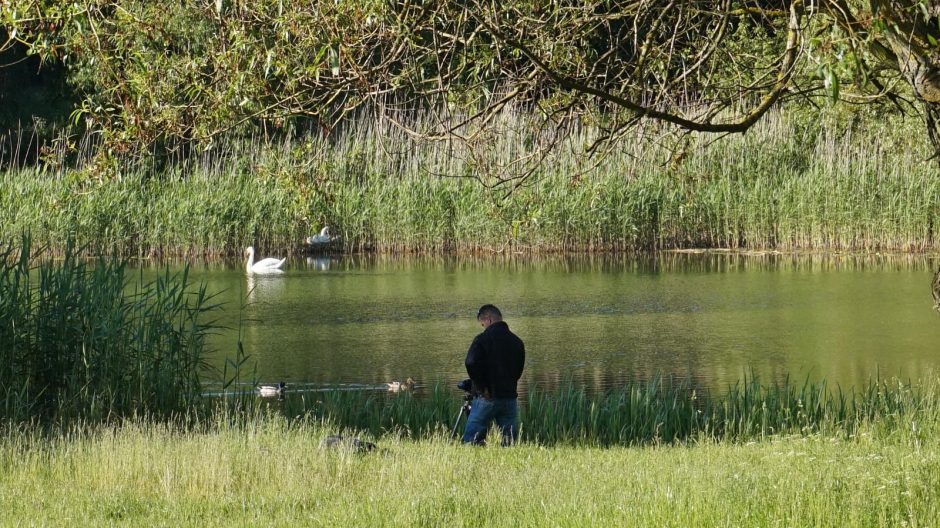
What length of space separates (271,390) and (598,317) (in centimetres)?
766

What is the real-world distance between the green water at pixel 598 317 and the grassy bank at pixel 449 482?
13.7 feet

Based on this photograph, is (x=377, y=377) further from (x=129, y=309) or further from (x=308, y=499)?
(x=308, y=499)

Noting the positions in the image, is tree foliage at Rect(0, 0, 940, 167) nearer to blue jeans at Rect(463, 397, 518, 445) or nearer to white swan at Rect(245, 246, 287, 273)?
blue jeans at Rect(463, 397, 518, 445)

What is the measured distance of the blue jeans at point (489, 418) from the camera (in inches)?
416

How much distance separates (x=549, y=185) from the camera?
97.5ft

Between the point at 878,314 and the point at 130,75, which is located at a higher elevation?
the point at 130,75

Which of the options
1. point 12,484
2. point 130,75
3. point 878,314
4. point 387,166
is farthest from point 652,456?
point 387,166

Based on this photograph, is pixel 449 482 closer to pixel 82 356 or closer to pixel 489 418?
pixel 489 418

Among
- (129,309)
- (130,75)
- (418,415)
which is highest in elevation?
(130,75)

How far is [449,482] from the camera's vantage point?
8.02 metres

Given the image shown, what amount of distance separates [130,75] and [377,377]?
6.21 meters

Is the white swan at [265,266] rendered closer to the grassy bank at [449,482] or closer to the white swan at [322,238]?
the white swan at [322,238]

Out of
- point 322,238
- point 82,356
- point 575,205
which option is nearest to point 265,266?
point 322,238

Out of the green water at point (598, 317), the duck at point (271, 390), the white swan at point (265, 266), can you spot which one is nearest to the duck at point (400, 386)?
the green water at point (598, 317)
